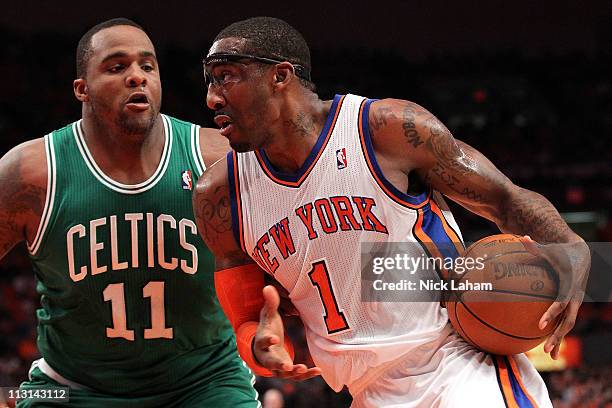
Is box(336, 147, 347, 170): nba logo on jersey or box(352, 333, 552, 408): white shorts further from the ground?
box(336, 147, 347, 170): nba logo on jersey

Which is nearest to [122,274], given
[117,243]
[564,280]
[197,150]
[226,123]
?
[117,243]

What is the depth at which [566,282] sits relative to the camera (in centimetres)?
283

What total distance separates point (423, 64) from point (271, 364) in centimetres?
1390

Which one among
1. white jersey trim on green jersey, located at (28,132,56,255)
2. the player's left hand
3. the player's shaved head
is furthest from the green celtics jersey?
the player's left hand

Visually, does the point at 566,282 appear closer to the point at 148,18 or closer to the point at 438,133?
the point at 438,133

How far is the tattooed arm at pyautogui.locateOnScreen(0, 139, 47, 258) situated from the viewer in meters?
3.58

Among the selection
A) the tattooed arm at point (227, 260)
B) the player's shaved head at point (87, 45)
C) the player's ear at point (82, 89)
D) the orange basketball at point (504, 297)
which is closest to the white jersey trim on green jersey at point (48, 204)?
the player's ear at point (82, 89)

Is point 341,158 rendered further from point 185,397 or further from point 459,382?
point 185,397

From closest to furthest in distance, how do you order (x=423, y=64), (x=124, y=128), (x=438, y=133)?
(x=438, y=133) → (x=124, y=128) → (x=423, y=64)

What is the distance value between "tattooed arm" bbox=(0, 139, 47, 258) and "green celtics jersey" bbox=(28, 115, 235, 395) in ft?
0.12

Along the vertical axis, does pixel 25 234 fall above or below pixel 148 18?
below

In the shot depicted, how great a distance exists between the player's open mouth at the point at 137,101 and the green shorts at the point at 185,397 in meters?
1.15

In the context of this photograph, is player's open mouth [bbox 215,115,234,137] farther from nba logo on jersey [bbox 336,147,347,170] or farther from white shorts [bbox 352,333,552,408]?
white shorts [bbox 352,333,552,408]

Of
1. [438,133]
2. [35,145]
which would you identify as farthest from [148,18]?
[438,133]
